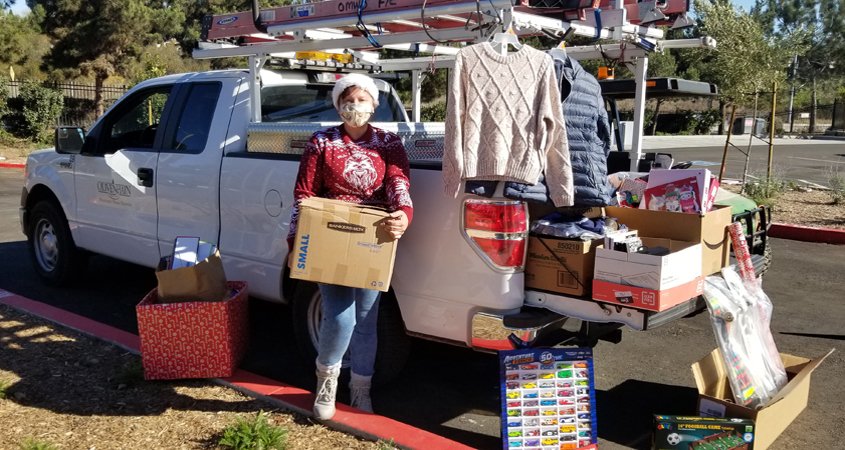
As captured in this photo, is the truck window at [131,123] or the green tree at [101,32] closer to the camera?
the truck window at [131,123]

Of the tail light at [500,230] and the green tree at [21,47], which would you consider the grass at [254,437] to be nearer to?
the tail light at [500,230]

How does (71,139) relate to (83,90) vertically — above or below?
below

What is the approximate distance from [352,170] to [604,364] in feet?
7.78

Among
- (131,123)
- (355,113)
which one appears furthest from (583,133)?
(131,123)

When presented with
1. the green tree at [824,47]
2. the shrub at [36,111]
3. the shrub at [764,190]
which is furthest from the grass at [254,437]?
the green tree at [824,47]

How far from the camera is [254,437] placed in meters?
3.57

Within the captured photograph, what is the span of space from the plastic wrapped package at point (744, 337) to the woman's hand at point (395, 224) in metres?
1.55

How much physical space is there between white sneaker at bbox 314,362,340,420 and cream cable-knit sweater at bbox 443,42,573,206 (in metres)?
1.11

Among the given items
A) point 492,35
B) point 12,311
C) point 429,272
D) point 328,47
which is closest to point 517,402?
point 429,272

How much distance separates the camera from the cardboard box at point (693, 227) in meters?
3.92

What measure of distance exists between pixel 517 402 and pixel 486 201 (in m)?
0.95

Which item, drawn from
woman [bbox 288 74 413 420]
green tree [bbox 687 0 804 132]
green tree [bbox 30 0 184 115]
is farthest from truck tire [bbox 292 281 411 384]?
green tree [bbox 30 0 184 115]

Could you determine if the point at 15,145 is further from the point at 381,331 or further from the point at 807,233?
the point at 381,331

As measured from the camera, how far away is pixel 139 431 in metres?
3.80
